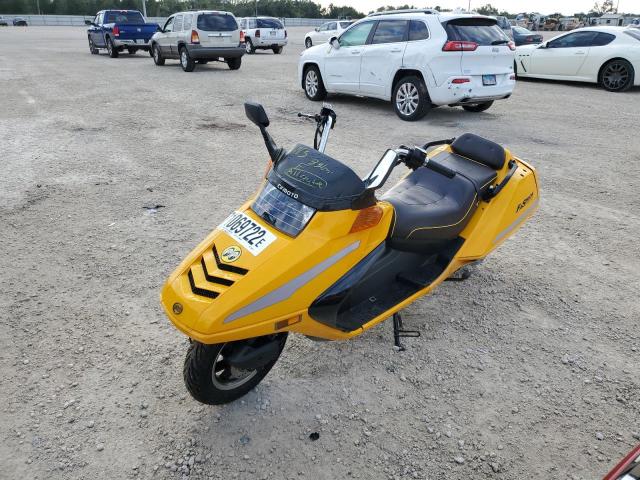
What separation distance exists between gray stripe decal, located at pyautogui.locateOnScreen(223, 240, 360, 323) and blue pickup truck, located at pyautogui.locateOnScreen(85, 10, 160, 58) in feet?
59.7

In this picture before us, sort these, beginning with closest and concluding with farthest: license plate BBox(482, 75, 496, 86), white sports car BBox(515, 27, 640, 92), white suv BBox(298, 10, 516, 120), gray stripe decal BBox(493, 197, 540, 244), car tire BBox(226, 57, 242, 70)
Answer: gray stripe decal BBox(493, 197, 540, 244), white suv BBox(298, 10, 516, 120), license plate BBox(482, 75, 496, 86), white sports car BBox(515, 27, 640, 92), car tire BBox(226, 57, 242, 70)

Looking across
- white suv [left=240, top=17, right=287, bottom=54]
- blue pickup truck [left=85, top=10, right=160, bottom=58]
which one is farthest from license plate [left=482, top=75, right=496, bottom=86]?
white suv [left=240, top=17, right=287, bottom=54]

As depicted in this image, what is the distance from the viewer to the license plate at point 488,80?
8.33 metres

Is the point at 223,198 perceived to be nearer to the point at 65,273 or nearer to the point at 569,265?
the point at 65,273

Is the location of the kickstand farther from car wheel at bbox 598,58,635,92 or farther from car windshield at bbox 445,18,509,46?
car wheel at bbox 598,58,635,92

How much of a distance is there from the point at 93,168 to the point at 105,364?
382 cm

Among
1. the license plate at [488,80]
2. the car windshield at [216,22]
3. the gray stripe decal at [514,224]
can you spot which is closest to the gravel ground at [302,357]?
the gray stripe decal at [514,224]

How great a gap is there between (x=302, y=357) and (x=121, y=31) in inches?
739

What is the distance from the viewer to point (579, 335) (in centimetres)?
322

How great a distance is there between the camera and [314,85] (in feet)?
34.3

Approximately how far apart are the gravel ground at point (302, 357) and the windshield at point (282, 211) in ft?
3.22

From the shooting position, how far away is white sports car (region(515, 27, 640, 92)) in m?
11.6

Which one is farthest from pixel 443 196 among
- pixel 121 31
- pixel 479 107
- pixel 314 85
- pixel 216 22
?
pixel 121 31

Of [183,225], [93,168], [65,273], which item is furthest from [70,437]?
[93,168]
